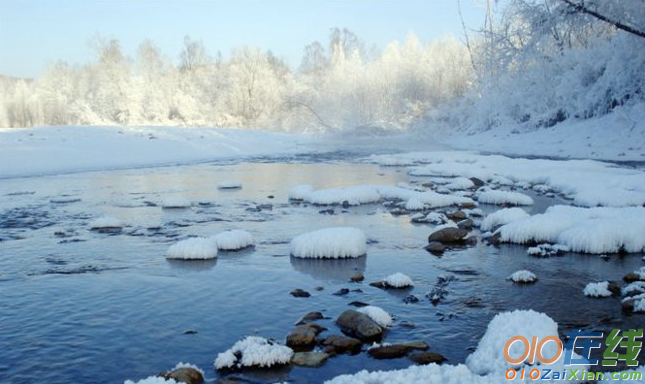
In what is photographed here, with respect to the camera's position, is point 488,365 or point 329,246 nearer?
point 488,365

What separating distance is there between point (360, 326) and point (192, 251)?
14.1 feet

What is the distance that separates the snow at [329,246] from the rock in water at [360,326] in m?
3.17

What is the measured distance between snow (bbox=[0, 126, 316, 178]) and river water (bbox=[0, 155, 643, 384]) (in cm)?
1335

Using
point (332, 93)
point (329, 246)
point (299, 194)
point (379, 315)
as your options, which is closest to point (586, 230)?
point (329, 246)

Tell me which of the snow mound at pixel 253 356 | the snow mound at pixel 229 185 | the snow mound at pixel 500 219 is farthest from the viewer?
the snow mound at pixel 229 185

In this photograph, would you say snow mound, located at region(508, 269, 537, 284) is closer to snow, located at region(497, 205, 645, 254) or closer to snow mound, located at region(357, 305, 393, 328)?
snow, located at region(497, 205, 645, 254)

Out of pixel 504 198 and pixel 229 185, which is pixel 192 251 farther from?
pixel 229 185

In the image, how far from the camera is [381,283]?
8250 millimetres

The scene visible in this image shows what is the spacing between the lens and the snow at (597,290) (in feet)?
24.7

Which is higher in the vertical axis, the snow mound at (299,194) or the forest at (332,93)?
the forest at (332,93)

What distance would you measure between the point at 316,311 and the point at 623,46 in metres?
26.6

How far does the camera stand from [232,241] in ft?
34.5

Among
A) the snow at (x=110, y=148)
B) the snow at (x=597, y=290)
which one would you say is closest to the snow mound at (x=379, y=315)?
the snow at (x=597, y=290)

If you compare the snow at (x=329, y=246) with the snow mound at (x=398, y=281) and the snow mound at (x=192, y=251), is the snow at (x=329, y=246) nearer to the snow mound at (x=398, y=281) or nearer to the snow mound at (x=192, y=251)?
the snow mound at (x=192, y=251)
